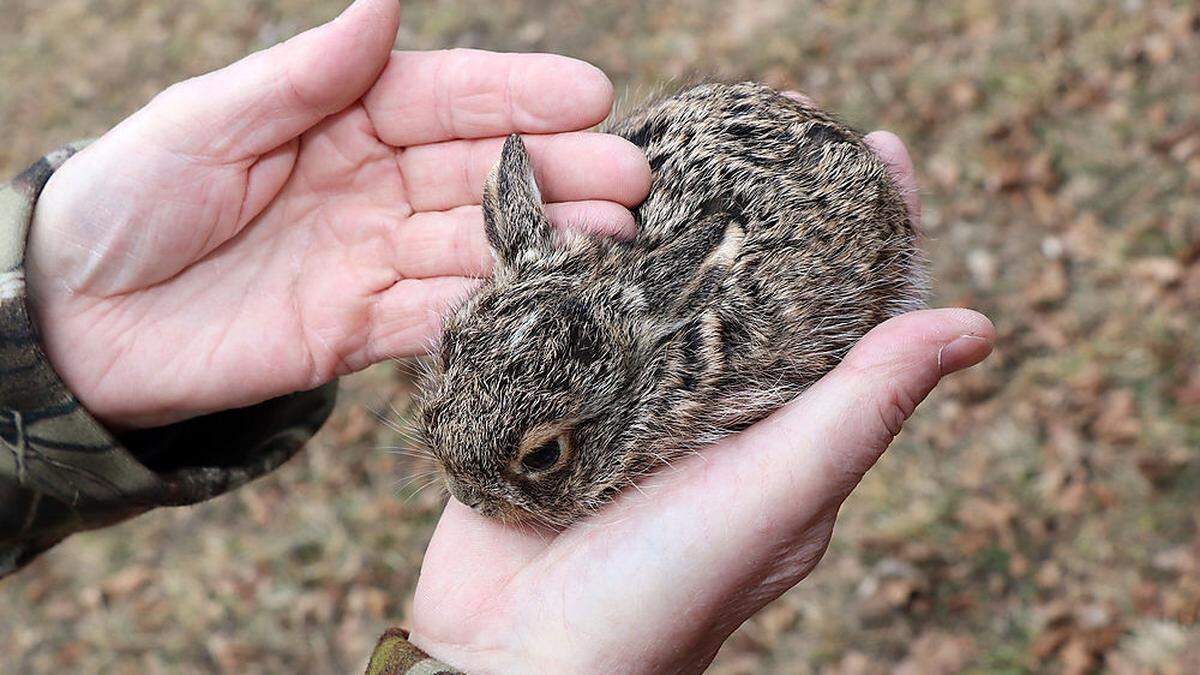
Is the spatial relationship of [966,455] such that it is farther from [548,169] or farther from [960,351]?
[548,169]

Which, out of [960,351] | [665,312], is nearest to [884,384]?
[960,351]

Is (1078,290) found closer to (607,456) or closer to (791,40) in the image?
(791,40)

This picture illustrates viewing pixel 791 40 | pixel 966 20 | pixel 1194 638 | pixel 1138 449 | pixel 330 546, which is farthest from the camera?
pixel 791 40

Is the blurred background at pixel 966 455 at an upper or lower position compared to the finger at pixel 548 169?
lower

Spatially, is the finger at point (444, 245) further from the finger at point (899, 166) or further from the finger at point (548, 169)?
the finger at point (899, 166)

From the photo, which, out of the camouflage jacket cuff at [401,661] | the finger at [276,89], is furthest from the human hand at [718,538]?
the finger at [276,89]

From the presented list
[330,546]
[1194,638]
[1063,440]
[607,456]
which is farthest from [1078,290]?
[330,546]
